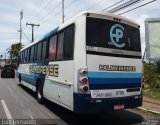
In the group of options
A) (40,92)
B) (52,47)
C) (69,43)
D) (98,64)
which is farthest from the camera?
(40,92)

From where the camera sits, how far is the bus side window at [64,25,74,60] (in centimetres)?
794

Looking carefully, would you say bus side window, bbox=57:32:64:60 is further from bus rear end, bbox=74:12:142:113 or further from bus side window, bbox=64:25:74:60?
bus rear end, bbox=74:12:142:113

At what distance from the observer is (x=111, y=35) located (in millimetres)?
8055

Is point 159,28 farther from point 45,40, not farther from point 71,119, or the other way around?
point 71,119

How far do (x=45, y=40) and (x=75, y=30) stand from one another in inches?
145

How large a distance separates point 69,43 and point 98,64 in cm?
115

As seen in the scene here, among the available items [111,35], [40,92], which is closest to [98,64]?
[111,35]

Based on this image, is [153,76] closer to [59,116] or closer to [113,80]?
[59,116]

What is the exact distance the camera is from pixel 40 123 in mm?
8336

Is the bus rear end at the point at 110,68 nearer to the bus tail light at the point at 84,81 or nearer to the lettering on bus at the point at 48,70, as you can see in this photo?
the bus tail light at the point at 84,81

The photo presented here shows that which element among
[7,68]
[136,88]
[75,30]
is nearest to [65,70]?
[75,30]

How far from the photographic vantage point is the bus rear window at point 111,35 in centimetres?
771

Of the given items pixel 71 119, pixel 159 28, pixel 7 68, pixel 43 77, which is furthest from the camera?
pixel 7 68

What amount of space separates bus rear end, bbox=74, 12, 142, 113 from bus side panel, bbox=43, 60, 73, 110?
48 cm
